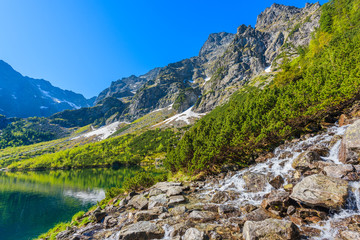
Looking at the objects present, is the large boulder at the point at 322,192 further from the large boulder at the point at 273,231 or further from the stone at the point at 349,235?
the large boulder at the point at 273,231

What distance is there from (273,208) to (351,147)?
30.5 ft

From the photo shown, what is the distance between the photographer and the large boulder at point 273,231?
8.83m

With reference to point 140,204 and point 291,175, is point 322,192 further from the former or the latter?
point 140,204

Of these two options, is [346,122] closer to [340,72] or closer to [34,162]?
[340,72]

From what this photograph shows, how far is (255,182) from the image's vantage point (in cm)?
1797

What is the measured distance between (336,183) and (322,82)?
1065 inches

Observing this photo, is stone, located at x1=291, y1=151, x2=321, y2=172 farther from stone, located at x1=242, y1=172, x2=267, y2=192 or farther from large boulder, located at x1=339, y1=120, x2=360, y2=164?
stone, located at x1=242, y1=172, x2=267, y2=192

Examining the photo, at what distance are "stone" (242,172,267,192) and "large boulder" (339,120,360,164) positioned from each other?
7.27 m

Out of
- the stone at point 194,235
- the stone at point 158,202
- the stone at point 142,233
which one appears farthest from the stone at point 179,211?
the stone at point 194,235

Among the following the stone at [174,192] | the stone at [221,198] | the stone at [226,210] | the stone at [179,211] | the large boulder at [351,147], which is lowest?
the stone at [221,198]

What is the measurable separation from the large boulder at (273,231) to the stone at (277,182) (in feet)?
25.3

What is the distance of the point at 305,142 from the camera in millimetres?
22438

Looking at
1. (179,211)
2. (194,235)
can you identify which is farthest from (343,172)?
(179,211)

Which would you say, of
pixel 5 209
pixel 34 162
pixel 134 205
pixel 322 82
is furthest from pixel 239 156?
pixel 34 162
